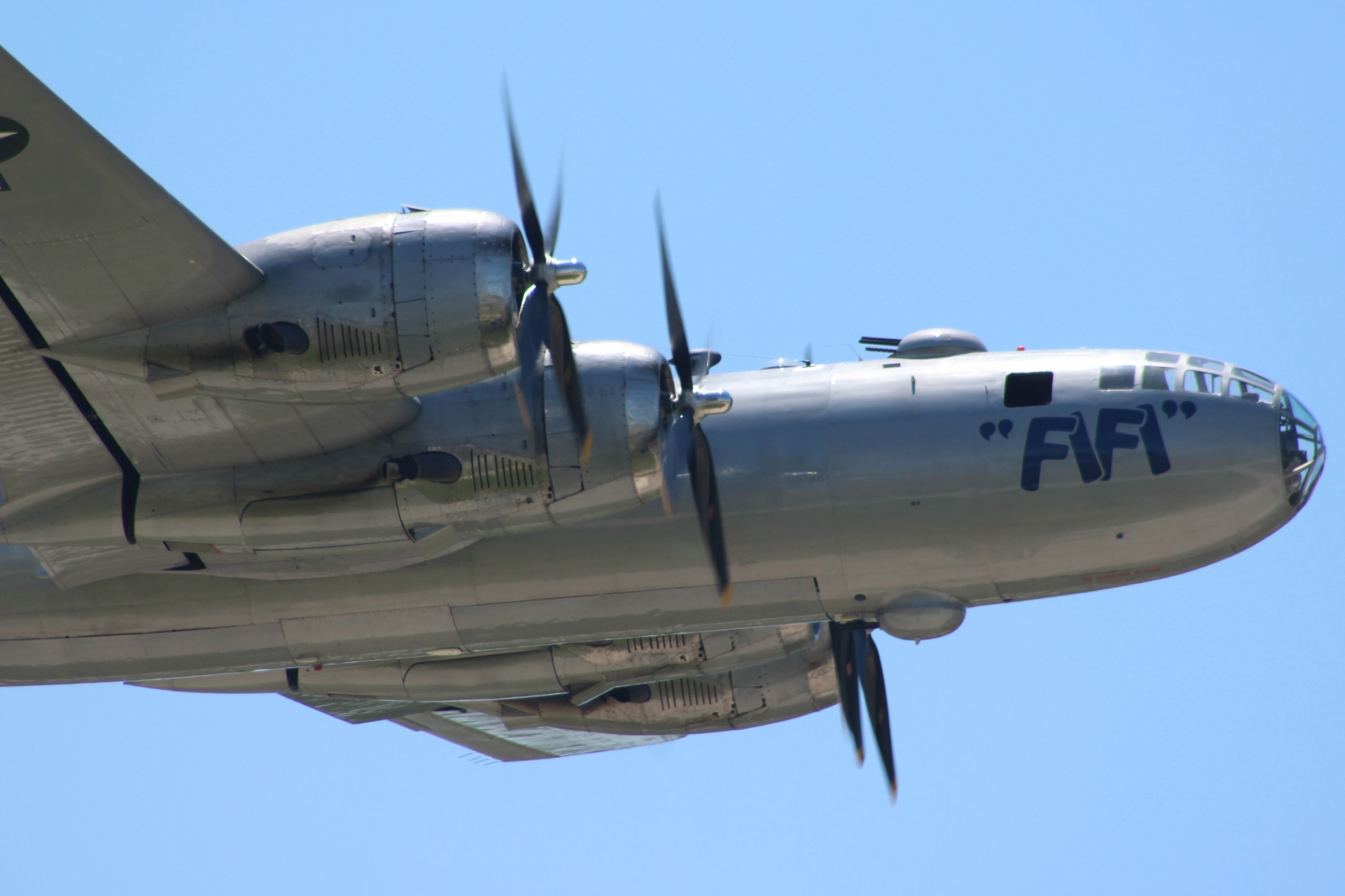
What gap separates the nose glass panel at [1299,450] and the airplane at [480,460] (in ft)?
0.14

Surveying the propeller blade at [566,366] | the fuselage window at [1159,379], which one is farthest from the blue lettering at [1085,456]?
the propeller blade at [566,366]

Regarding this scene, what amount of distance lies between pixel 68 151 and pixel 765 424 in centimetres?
911

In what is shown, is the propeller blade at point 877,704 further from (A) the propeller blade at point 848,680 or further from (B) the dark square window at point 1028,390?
(B) the dark square window at point 1028,390

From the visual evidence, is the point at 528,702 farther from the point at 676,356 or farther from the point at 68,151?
the point at 68,151

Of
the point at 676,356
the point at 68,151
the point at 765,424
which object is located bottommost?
the point at 765,424

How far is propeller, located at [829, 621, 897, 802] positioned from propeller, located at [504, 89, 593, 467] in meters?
6.23

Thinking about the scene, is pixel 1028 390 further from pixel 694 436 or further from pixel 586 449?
pixel 586 449

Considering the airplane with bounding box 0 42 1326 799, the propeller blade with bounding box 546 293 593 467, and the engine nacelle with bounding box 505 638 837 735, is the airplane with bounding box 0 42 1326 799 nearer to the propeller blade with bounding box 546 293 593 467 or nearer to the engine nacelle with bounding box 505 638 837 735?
the propeller blade with bounding box 546 293 593 467

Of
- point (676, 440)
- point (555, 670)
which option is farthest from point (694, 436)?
point (555, 670)

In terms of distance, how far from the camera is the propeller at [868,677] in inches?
866

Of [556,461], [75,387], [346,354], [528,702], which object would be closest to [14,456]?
[75,387]

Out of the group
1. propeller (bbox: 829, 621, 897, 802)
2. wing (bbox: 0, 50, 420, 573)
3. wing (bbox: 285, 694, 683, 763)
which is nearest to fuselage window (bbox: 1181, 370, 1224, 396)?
propeller (bbox: 829, 621, 897, 802)

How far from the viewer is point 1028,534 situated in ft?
63.9

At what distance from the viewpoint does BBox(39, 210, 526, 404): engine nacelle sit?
656 inches
